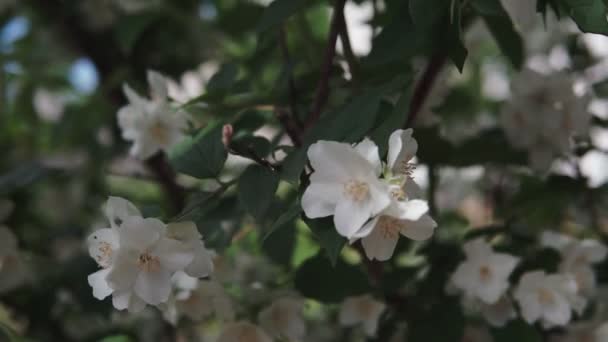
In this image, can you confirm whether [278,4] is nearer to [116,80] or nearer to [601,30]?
[601,30]

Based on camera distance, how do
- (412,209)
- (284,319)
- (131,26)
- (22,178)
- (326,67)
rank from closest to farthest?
(412,209)
(326,67)
(284,319)
(22,178)
(131,26)

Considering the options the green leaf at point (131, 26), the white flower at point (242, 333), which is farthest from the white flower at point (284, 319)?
the green leaf at point (131, 26)

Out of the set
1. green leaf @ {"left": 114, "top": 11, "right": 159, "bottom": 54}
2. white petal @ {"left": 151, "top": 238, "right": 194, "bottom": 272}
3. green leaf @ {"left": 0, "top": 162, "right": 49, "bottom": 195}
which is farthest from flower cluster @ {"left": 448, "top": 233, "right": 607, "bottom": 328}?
green leaf @ {"left": 114, "top": 11, "right": 159, "bottom": 54}

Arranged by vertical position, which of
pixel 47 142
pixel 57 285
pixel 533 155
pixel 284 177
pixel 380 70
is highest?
pixel 284 177

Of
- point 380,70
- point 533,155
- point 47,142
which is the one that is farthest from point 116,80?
point 533,155

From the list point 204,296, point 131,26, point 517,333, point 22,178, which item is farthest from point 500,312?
point 131,26

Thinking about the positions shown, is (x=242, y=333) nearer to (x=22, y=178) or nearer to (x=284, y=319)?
(x=284, y=319)

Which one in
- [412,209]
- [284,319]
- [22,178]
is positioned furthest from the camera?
[22,178]
